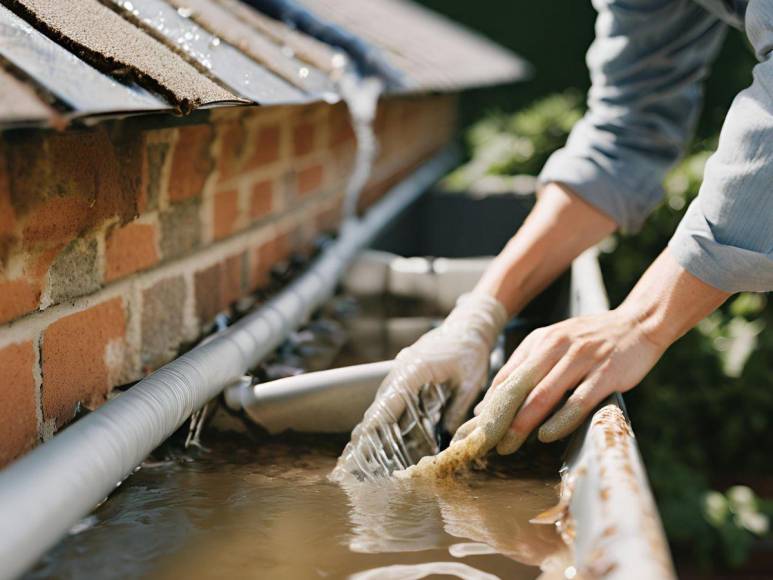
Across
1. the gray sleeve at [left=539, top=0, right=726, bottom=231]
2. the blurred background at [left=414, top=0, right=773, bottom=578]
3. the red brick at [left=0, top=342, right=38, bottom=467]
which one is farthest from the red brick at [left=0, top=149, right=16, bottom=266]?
the blurred background at [left=414, top=0, right=773, bottom=578]

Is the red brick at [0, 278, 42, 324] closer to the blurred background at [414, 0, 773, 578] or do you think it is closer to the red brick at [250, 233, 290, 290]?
the red brick at [250, 233, 290, 290]

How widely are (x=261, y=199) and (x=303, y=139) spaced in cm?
38

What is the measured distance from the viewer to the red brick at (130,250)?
1.40 meters

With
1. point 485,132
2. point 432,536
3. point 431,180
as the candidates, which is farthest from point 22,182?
point 485,132

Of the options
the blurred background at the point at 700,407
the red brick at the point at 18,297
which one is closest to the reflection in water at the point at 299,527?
the red brick at the point at 18,297

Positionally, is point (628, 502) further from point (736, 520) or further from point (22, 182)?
point (736, 520)

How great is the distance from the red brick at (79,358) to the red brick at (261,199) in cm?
72

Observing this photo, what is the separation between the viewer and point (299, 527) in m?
1.12

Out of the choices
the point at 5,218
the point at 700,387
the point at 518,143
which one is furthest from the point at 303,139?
the point at 518,143

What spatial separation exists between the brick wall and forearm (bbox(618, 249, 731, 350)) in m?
0.73

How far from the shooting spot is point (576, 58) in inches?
376

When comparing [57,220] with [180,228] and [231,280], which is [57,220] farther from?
[231,280]

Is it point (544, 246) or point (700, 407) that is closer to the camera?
point (544, 246)

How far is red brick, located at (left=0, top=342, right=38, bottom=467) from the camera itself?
1.09 meters
